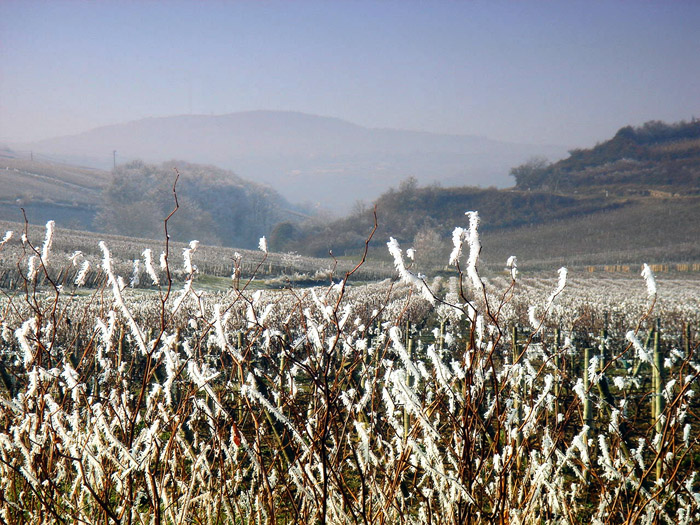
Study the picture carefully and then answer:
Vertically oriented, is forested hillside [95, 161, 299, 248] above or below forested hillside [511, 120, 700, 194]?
below

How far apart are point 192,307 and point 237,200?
246 feet

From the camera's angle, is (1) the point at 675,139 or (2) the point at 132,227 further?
(1) the point at 675,139

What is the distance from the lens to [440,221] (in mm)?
73062

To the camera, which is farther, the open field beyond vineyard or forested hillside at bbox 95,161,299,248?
forested hillside at bbox 95,161,299,248

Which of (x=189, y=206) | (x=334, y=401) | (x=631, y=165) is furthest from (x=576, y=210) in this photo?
(x=334, y=401)

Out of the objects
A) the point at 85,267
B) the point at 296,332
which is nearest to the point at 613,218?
the point at 296,332

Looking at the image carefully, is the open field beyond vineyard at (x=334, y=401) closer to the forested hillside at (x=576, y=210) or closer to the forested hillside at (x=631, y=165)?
the forested hillside at (x=576, y=210)

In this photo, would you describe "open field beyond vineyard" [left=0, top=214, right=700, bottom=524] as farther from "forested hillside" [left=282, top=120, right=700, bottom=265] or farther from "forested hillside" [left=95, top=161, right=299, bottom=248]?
"forested hillside" [left=95, top=161, right=299, bottom=248]

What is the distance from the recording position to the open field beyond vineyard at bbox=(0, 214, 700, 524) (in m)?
1.87

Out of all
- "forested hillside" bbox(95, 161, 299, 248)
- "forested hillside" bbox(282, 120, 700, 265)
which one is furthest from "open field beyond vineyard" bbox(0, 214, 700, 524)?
"forested hillside" bbox(95, 161, 299, 248)

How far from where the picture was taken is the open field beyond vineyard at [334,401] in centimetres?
187

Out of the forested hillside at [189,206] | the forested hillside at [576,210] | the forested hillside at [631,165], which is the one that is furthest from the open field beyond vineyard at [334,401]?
the forested hillside at [631,165]

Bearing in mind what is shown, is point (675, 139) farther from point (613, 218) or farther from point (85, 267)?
point (85, 267)

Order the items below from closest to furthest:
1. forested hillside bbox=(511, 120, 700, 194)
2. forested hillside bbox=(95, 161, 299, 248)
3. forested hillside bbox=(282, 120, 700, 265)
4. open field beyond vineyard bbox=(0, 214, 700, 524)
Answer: open field beyond vineyard bbox=(0, 214, 700, 524) → forested hillside bbox=(282, 120, 700, 265) → forested hillside bbox=(95, 161, 299, 248) → forested hillside bbox=(511, 120, 700, 194)
